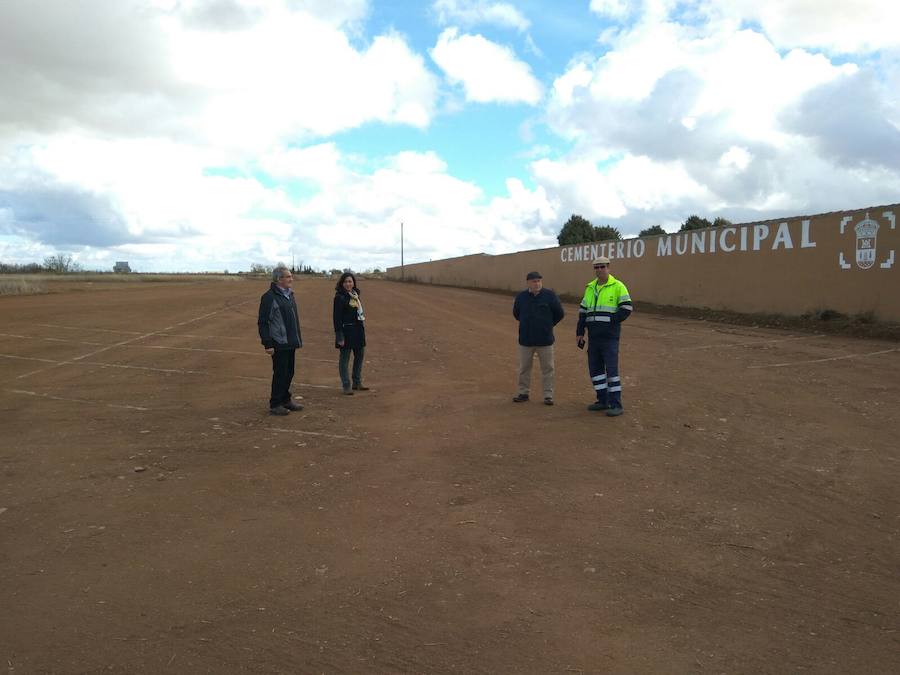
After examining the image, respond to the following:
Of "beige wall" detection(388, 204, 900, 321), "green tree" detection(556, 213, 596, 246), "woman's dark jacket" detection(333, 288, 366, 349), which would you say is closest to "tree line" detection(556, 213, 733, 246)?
"green tree" detection(556, 213, 596, 246)

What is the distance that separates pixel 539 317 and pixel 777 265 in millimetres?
14676

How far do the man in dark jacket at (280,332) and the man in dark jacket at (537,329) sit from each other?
2.96 m

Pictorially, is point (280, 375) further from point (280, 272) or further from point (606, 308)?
point (606, 308)

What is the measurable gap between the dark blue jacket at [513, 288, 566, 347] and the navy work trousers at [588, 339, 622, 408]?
0.63 metres

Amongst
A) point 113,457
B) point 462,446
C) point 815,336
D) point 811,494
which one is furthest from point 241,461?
point 815,336

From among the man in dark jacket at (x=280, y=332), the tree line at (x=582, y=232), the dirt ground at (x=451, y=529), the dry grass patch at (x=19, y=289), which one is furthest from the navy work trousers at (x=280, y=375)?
the tree line at (x=582, y=232)

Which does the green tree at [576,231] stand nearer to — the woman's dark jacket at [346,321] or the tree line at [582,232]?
the tree line at [582,232]

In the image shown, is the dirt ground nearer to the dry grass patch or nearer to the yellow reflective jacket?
the yellow reflective jacket

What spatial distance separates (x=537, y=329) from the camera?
8906 mm

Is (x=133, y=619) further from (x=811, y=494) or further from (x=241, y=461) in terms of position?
(x=811, y=494)

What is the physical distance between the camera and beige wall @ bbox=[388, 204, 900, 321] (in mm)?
16984

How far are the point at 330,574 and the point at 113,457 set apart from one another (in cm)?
360

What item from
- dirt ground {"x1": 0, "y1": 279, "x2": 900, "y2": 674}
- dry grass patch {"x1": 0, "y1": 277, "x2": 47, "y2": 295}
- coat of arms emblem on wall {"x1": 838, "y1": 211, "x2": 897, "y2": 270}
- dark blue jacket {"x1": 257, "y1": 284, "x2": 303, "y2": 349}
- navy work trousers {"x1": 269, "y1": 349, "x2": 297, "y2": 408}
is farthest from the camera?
dry grass patch {"x1": 0, "y1": 277, "x2": 47, "y2": 295}

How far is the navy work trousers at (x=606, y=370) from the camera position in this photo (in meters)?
8.15
